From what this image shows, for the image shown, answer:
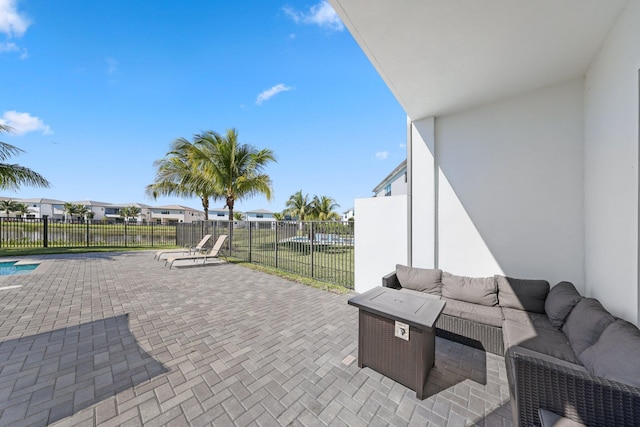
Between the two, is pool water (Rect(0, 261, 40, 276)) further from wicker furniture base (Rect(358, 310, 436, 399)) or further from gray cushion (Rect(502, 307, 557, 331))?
gray cushion (Rect(502, 307, 557, 331))

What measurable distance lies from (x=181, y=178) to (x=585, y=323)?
51.1ft

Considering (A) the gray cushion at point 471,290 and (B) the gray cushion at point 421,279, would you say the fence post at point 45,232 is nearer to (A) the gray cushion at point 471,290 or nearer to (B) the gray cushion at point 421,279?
(B) the gray cushion at point 421,279

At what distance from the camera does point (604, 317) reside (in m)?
2.02

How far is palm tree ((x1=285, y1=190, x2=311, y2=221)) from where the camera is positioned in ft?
78.8

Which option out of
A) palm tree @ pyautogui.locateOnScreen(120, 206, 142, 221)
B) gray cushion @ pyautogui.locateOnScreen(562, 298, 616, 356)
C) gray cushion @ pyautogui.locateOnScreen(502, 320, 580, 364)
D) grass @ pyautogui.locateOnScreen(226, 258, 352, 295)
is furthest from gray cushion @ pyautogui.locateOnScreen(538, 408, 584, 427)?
palm tree @ pyautogui.locateOnScreen(120, 206, 142, 221)


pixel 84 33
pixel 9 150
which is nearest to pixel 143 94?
pixel 84 33

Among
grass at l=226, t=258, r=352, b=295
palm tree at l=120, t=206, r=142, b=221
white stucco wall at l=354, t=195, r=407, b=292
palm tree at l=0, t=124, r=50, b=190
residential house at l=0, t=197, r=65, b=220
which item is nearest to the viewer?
white stucco wall at l=354, t=195, r=407, b=292

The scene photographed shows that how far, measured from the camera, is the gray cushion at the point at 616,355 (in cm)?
140

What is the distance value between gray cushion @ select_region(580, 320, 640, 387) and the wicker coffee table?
1056 mm

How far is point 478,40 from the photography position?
8.18 feet

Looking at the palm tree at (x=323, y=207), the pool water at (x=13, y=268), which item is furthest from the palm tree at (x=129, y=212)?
the pool water at (x=13, y=268)

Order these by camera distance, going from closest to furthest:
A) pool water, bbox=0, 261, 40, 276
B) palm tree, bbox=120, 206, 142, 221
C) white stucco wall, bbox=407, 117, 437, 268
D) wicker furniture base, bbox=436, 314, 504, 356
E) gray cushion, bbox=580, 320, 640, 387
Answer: gray cushion, bbox=580, 320, 640, 387 < wicker furniture base, bbox=436, 314, 504, 356 < white stucco wall, bbox=407, 117, 437, 268 < pool water, bbox=0, 261, 40, 276 < palm tree, bbox=120, 206, 142, 221

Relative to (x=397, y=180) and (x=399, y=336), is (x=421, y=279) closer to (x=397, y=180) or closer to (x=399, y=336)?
(x=399, y=336)

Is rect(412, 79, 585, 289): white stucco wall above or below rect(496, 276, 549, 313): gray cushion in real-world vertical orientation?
above
